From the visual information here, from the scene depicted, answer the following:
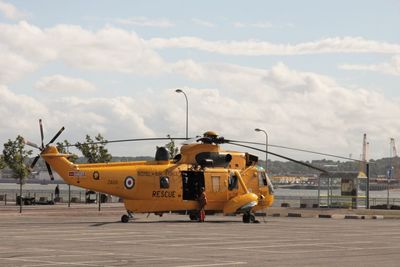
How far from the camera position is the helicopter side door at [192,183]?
4331 centimetres

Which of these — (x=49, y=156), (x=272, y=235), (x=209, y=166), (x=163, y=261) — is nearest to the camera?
(x=163, y=261)

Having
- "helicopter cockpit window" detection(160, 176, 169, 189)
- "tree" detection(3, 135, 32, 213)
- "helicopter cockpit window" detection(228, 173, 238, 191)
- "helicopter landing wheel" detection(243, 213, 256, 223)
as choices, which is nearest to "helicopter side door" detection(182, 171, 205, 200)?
"helicopter cockpit window" detection(160, 176, 169, 189)

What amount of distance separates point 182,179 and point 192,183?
2.07ft

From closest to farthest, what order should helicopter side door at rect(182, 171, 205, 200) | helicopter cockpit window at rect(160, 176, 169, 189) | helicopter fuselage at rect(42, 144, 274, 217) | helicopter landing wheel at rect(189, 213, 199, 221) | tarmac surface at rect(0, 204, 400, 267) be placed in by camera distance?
tarmac surface at rect(0, 204, 400, 267) < helicopter fuselage at rect(42, 144, 274, 217) < helicopter cockpit window at rect(160, 176, 169, 189) < helicopter side door at rect(182, 171, 205, 200) < helicopter landing wheel at rect(189, 213, 199, 221)

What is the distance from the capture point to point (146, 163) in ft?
141

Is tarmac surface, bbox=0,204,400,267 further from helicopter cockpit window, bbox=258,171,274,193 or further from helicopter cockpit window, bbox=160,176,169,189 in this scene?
helicopter cockpit window, bbox=258,171,274,193

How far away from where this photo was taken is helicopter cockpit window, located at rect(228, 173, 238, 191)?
4444 centimetres

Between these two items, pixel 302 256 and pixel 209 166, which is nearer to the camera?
pixel 302 256

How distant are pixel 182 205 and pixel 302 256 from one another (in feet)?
70.4

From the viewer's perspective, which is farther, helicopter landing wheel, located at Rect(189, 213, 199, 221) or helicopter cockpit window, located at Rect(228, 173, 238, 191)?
helicopter landing wheel, located at Rect(189, 213, 199, 221)

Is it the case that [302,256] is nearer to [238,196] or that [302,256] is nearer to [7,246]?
[7,246]

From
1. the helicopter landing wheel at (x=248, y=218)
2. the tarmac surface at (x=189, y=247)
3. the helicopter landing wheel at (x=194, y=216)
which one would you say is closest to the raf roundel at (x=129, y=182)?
the helicopter landing wheel at (x=194, y=216)

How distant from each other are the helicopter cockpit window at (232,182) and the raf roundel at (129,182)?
5.59m

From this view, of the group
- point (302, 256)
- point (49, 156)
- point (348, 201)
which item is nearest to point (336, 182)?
point (348, 201)
